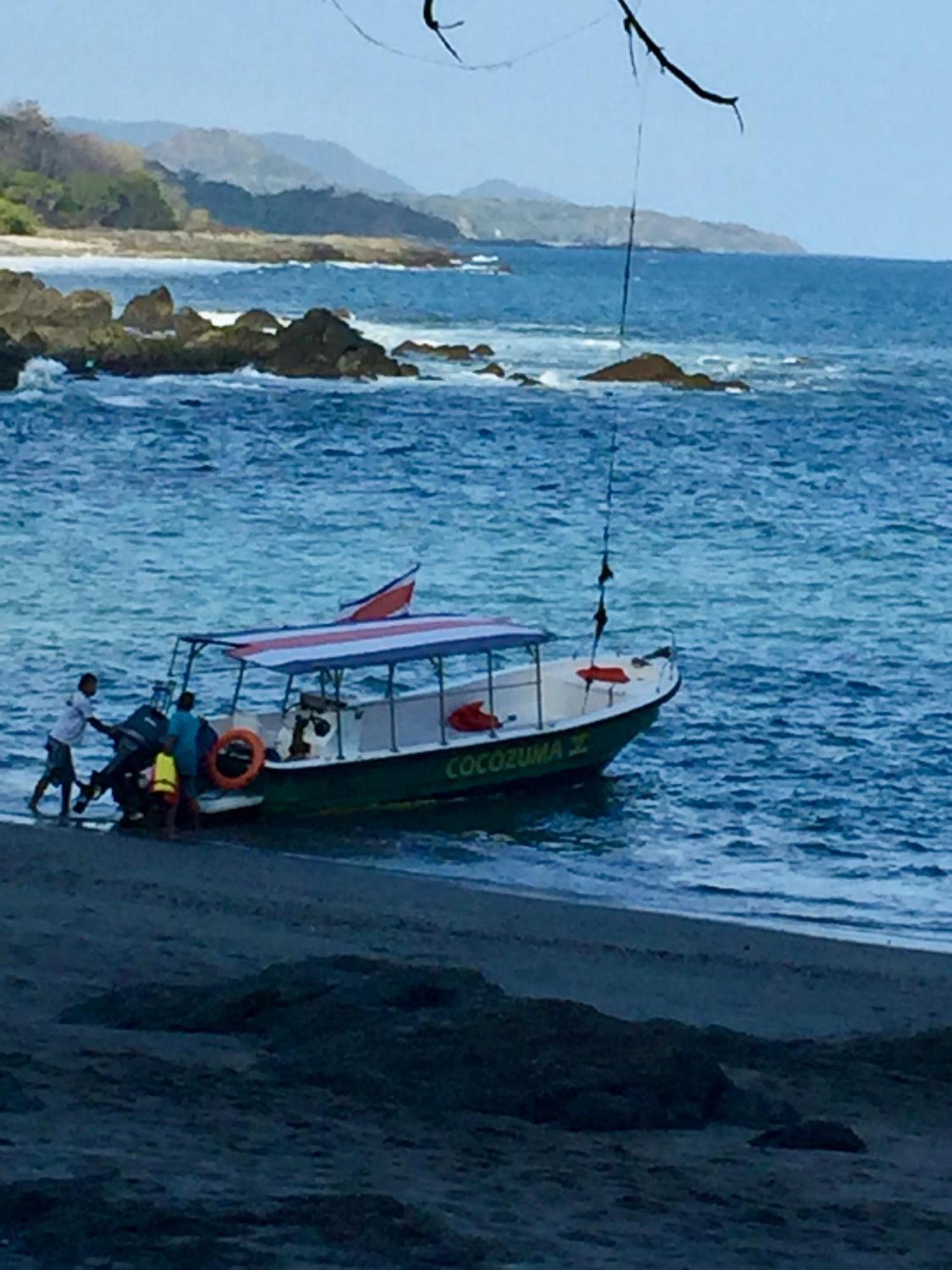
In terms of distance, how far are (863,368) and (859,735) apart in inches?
2746

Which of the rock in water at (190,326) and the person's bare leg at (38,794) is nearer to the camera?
the person's bare leg at (38,794)

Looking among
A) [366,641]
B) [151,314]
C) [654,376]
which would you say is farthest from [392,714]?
[151,314]

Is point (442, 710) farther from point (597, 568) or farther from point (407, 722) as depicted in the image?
point (597, 568)

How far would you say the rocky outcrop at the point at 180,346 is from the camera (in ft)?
253

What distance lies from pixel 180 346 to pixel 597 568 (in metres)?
43.7

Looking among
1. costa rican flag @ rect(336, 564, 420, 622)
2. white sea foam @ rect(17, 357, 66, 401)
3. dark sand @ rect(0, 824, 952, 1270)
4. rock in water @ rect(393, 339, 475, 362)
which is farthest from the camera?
rock in water @ rect(393, 339, 475, 362)

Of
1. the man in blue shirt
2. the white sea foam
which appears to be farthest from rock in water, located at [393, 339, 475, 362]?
the man in blue shirt

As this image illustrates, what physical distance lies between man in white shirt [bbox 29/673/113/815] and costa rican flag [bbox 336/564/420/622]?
360 centimetres

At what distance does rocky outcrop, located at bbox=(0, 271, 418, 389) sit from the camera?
253 feet

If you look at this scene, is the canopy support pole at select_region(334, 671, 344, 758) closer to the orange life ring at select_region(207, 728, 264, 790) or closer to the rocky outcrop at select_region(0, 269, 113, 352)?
the orange life ring at select_region(207, 728, 264, 790)

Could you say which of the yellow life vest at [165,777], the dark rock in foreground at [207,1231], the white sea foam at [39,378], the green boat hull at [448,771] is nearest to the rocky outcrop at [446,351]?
the white sea foam at [39,378]

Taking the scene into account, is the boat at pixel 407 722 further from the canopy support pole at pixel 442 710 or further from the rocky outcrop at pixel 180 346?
the rocky outcrop at pixel 180 346

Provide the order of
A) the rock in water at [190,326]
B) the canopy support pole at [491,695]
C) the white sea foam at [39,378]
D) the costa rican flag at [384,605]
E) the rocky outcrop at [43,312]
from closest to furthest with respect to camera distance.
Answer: the canopy support pole at [491,695] < the costa rican flag at [384,605] < the white sea foam at [39,378] < the rocky outcrop at [43,312] < the rock in water at [190,326]

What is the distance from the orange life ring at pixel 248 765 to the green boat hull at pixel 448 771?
0.42 feet
